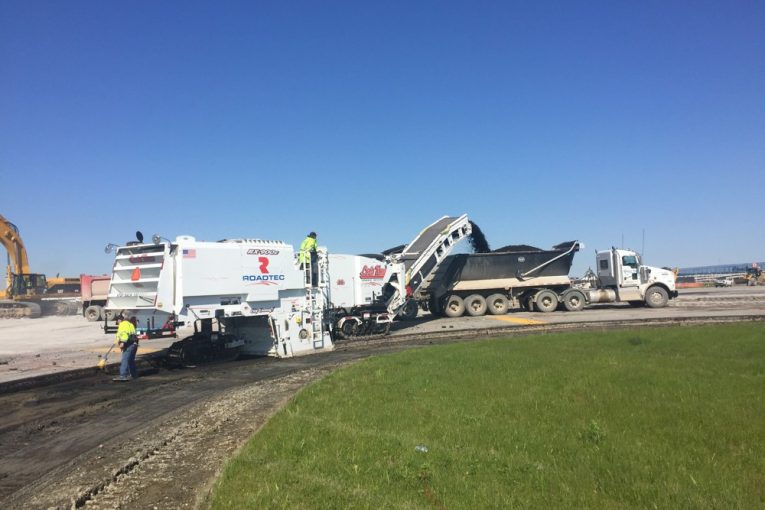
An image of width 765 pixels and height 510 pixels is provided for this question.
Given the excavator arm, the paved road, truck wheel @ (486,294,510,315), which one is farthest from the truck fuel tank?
the excavator arm

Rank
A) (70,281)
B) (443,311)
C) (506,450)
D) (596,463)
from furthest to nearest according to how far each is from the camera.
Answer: (70,281) → (443,311) → (506,450) → (596,463)

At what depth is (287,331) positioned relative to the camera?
15.7 meters

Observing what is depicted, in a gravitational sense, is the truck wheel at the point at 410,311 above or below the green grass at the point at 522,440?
above

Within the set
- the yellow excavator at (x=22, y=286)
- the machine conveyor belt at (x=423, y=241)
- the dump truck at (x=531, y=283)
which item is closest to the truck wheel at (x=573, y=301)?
the dump truck at (x=531, y=283)

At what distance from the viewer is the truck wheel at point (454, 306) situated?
85.3 ft

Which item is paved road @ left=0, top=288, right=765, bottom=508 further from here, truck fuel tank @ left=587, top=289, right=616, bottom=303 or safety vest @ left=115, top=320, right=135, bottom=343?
truck fuel tank @ left=587, top=289, right=616, bottom=303

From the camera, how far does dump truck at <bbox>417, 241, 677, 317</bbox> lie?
26.0 m

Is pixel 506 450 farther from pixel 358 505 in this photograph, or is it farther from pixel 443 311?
pixel 443 311

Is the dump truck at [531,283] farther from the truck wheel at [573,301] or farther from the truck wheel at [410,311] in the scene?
the truck wheel at [410,311]

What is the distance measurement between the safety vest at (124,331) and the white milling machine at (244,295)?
70 cm

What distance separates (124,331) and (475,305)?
56.9ft

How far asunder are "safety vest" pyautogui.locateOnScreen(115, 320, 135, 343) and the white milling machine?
0.70 metres

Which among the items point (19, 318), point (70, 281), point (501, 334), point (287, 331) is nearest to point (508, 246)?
point (501, 334)

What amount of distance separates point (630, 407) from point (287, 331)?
10790 mm
